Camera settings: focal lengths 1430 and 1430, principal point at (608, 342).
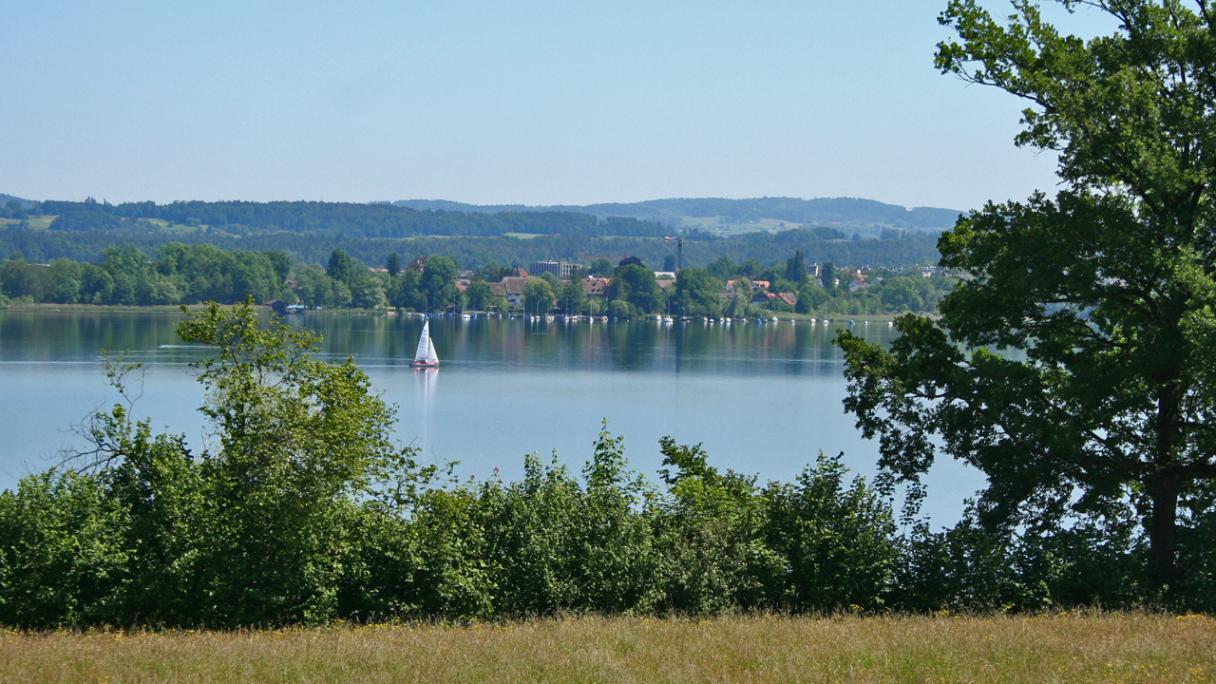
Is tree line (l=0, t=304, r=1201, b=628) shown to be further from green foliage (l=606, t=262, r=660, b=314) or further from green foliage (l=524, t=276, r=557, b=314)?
green foliage (l=524, t=276, r=557, b=314)

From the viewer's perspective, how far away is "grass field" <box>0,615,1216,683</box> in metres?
10.4

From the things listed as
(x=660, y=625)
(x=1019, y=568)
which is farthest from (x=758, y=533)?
(x=660, y=625)

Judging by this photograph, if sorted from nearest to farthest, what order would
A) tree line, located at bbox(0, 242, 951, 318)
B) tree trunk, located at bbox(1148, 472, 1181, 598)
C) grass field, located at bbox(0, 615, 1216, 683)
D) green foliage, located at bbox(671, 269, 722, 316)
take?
1. grass field, located at bbox(0, 615, 1216, 683)
2. tree trunk, located at bbox(1148, 472, 1181, 598)
3. tree line, located at bbox(0, 242, 951, 318)
4. green foliage, located at bbox(671, 269, 722, 316)

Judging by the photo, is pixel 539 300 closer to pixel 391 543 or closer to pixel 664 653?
pixel 391 543

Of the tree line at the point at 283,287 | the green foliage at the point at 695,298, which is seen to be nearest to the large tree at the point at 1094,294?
the tree line at the point at 283,287

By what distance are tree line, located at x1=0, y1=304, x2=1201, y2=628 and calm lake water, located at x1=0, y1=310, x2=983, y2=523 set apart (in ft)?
8.58

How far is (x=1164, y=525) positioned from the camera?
1853 centimetres

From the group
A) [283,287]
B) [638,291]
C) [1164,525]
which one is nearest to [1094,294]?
[1164,525]

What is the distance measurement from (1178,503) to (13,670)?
49.0 ft

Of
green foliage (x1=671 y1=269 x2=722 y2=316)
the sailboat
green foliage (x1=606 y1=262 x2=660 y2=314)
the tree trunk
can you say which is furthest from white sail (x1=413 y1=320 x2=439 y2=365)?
green foliage (x1=606 y1=262 x2=660 y2=314)

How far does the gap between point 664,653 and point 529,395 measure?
5665 centimetres

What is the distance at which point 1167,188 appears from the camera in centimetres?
1747

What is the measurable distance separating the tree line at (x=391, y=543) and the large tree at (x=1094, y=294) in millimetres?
1402

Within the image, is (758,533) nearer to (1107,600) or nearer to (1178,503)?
(1107,600)
